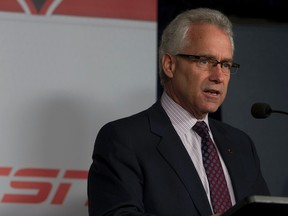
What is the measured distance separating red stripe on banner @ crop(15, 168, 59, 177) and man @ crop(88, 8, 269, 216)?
2.12 ft

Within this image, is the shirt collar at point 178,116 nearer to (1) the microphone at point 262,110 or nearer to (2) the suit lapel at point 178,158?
(2) the suit lapel at point 178,158

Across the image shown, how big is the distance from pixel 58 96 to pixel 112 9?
20.0 inches

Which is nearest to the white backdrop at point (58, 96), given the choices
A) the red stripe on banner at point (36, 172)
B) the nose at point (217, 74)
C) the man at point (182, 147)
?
the red stripe on banner at point (36, 172)

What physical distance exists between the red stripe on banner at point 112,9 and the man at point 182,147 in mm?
536

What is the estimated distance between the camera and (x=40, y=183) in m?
3.25

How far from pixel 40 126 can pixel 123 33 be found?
0.62 m

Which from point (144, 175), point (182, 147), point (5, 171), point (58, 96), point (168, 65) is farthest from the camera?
point (58, 96)

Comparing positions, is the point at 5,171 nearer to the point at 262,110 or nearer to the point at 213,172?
the point at 213,172

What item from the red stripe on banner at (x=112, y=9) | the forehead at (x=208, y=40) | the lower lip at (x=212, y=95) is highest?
the red stripe on banner at (x=112, y=9)

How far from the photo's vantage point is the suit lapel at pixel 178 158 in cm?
259

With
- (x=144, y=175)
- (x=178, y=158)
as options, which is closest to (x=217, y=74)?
A: (x=178, y=158)

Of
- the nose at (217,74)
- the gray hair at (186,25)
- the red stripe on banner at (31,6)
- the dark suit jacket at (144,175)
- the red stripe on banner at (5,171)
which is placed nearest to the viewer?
the dark suit jacket at (144,175)

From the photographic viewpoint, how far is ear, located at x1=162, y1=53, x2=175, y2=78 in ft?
9.60

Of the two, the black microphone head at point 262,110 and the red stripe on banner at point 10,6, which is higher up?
the red stripe on banner at point 10,6
